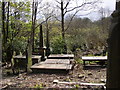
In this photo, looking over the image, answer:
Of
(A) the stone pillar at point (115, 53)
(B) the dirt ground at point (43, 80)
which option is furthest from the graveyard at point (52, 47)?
(A) the stone pillar at point (115, 53)

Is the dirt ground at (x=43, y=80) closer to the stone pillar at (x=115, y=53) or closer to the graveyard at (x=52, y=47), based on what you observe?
the graveyard at (x=52, y=47)

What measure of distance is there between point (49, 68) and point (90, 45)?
6.50 m

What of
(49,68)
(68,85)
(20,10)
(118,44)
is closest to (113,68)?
(118,44)

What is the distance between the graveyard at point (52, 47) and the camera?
302 cm

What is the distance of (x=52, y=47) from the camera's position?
25.1 ft

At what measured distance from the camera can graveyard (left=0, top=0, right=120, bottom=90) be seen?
9.92 feet

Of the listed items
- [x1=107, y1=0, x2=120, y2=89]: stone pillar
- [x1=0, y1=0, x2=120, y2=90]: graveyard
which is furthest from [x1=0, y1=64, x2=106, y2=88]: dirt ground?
[x1=107, y1=0, x2=120, y2=89]: stone pillar

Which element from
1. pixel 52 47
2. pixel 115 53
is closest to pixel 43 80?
pixel 115 53

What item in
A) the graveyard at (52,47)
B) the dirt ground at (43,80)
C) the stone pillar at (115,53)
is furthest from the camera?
the graveyard at (52,47)

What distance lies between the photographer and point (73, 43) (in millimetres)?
8648

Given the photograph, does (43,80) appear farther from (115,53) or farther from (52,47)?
(52,47)

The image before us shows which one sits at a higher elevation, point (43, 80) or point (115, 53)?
point (115, 53)

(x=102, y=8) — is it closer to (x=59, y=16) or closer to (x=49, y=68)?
(x=59, y=16)

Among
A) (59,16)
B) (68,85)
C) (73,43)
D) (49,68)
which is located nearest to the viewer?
(68,85)
